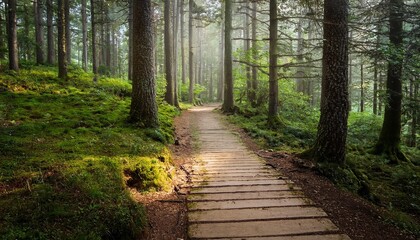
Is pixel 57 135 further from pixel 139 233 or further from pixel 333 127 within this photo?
pixel 333 127

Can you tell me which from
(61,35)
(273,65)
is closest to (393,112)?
(273,65)

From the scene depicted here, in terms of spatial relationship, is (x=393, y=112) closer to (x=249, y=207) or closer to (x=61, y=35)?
(x=249, y=207)

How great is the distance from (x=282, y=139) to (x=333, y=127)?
4.20m

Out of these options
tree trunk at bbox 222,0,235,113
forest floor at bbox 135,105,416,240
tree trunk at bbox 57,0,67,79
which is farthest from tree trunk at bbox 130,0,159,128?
tree trunk at bbox 222,0,235,113

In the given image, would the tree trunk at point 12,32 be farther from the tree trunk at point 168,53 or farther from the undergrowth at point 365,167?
the undergrowth at point 365,167

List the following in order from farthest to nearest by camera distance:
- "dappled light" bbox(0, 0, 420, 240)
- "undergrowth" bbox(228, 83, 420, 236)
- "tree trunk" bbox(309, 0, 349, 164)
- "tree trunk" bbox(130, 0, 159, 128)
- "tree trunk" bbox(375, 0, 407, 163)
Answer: "tree trunk" bbox(375, 0, 407, 163)
"tree trunk" bbox(130, 0, 159, 128)
"tree trunk" bbox(309, 0, 349, 164)
"undergrowth" bbox(228, 83, 420, 236)
"dappled light" bbox(0, 0, 420, 240)

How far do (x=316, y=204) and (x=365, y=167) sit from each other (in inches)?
231

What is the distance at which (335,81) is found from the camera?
6504mm

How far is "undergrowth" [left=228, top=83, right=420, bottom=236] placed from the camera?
606 centimetres

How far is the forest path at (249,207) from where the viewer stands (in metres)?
3.83

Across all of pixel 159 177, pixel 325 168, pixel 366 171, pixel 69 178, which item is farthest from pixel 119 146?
pixel 366 171

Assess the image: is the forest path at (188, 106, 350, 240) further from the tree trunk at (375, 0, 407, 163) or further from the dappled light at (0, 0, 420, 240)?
the tree trunk at (375, 0, 407, 163)

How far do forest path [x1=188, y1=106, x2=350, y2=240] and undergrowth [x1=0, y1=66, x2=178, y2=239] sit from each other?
0.87 m

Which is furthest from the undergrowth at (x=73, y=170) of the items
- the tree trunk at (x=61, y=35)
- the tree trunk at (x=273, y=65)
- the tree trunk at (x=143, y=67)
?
the tree trunk at (x=273, y=65)
